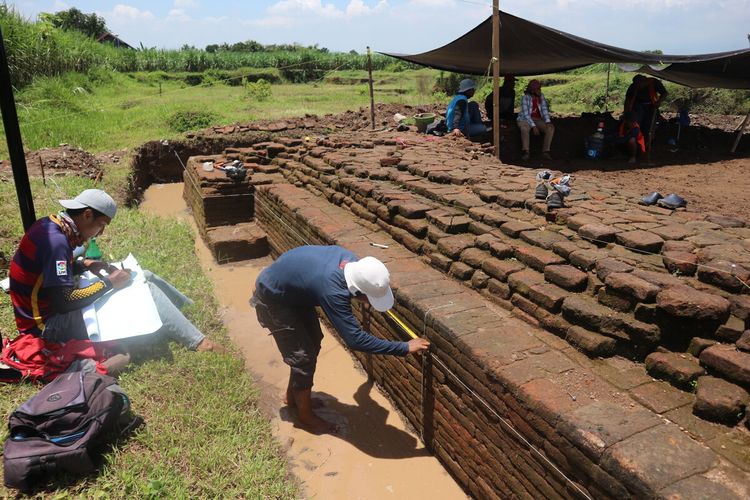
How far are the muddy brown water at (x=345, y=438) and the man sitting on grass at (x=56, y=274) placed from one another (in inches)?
46.6

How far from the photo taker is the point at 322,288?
9.20 ft

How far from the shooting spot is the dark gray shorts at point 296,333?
10.3ft

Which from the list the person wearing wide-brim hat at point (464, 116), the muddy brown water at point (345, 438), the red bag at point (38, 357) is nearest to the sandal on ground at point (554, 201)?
the muddy brown water at point (345, 438)

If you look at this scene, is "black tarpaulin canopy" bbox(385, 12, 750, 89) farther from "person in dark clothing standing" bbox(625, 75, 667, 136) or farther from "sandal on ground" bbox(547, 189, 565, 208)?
"sandal on ground" bbox(547, 189, 565, 208)

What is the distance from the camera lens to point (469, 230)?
153 inches

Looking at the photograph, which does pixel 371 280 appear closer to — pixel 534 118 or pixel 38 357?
pixel 38 357

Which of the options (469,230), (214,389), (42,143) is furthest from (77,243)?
(42,143)

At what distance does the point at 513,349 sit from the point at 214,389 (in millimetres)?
1932

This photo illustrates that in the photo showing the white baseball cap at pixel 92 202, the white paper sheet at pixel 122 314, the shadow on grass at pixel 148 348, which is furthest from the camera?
the shadow on grass at pixel 148 348

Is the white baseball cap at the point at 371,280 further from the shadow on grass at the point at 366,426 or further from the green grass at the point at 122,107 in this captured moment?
the green grass at the point at 122,107

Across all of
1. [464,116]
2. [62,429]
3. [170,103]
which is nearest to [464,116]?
[464,116]

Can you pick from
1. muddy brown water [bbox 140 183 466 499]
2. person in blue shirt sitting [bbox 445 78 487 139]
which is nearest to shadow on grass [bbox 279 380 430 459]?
muddy brown water [bbox 140 183 466 499]

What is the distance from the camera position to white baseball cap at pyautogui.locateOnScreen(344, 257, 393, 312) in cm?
264

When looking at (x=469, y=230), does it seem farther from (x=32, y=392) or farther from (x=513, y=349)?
(x=32, y=392)
